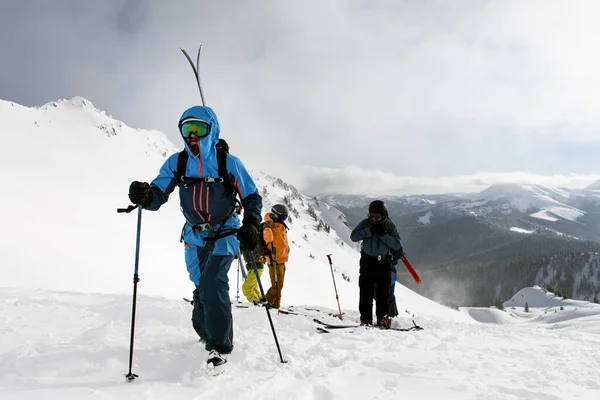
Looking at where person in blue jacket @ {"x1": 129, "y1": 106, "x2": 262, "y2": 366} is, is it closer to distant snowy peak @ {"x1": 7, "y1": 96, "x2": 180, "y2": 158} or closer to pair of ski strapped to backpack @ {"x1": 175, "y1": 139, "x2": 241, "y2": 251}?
pair of ski strapped to backpack @ {"x1": 175, "y1": 139, "x2": 241, "y2": 251}

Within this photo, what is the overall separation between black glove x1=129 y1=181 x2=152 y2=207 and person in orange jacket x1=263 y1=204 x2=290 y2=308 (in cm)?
468

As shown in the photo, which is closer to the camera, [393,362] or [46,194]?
[393,362]

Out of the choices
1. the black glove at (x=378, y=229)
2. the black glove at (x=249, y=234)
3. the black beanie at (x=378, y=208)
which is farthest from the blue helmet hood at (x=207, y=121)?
the black glove at (x=378, y=229)

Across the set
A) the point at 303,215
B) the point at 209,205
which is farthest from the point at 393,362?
the point at 303,215

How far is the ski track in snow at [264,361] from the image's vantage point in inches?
130

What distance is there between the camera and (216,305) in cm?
398

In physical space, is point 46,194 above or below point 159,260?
above

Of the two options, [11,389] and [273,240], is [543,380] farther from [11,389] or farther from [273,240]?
[273,240]

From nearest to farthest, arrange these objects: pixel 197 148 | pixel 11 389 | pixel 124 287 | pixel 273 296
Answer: pixel 11 389 < pixel 197 148 < pixel 273 296 < pixel 124 287

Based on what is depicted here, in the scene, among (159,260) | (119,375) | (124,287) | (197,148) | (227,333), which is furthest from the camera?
(159,260)

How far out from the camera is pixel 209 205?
13.8 ft

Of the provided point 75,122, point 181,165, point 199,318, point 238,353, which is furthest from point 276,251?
point 75,122

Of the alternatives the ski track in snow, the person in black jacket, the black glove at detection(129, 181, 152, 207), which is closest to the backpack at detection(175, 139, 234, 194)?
the black glove at detection(129, 181, 152, 207)

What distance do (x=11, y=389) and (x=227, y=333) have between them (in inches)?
75.0
